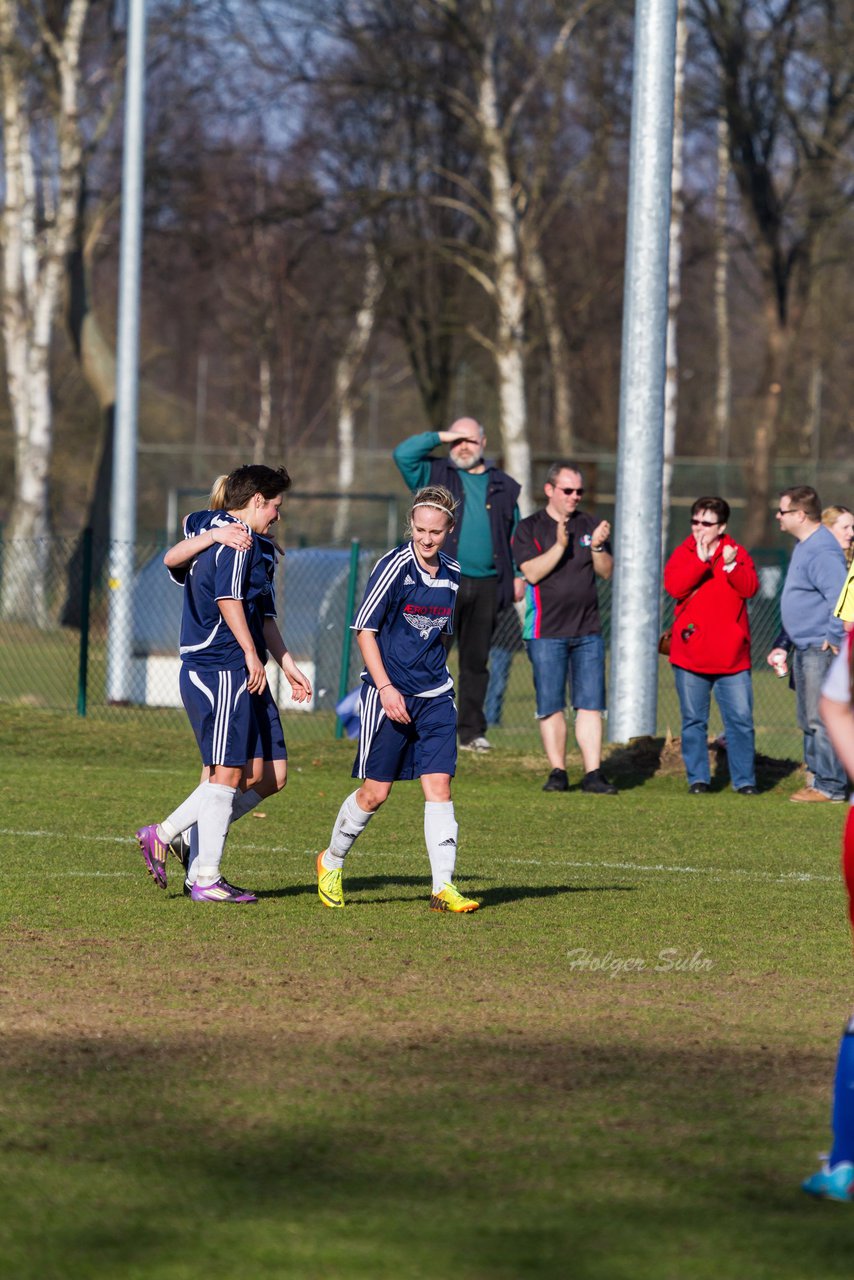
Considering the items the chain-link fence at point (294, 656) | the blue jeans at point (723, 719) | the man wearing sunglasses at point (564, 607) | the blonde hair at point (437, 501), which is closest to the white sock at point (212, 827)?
the blonde hair at point (437, 501)

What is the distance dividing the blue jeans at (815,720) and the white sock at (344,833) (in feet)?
15.0

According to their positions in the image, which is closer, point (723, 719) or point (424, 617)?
point (424, 617)

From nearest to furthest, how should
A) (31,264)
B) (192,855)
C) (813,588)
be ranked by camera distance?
(192,855) < (813,588) < (31,264)

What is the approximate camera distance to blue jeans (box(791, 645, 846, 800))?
38.3 feet

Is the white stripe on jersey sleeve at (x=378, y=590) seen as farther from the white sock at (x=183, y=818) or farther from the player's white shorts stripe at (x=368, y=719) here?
the white sock at (x=183, y=818)

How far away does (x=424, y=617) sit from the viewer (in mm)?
7566

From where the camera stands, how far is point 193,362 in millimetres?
79375

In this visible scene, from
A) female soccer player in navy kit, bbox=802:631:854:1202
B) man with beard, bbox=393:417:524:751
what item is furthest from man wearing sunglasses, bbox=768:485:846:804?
female soccer player in navy kit, bbox=802:631:854:1202

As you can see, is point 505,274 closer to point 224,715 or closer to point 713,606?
point 713,606

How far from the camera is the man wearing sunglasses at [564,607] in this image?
1159cm

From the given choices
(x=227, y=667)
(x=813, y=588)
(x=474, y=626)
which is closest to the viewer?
(x=227, y=667)

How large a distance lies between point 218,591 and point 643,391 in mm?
6965

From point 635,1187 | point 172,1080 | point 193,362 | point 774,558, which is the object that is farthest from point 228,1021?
point 193,362

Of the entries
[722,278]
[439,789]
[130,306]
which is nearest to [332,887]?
[439,789]
